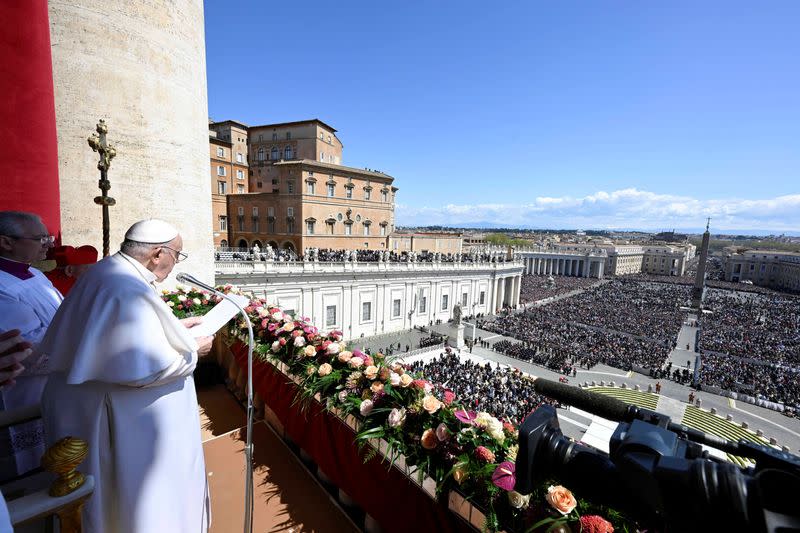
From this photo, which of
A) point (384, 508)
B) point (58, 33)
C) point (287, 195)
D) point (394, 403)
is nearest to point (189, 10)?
point (58, 33)

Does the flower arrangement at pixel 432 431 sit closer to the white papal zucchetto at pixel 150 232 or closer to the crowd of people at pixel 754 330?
the white papal zucchetto at pixel 150 232

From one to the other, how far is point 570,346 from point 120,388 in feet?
107

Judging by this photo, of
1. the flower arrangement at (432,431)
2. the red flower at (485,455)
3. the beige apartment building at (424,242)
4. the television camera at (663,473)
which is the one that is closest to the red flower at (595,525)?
the flower arrangement at (432,431)

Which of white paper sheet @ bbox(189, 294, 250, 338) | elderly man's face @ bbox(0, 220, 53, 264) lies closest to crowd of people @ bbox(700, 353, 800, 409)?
white paper sheet @ bbox(189, 294, 250, 338)

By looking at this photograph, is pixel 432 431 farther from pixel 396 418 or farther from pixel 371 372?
pixel 371 372

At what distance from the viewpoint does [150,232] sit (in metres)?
2.54

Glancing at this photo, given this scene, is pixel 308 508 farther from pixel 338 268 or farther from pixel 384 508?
pixel 338 268

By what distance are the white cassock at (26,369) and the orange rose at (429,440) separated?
9.49 feet

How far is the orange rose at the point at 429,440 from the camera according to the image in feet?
10.7

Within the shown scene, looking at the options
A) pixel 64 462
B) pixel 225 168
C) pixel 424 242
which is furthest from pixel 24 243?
pixel 424 242

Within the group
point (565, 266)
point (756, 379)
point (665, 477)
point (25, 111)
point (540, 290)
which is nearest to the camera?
point (665, 477)

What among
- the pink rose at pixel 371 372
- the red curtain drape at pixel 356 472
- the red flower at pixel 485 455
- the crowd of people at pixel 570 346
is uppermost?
the pink rose at pixel 371 372

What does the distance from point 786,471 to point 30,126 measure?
831cm

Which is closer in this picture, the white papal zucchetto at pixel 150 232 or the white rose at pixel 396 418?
the white papal zucchetto at pixel 150 232
